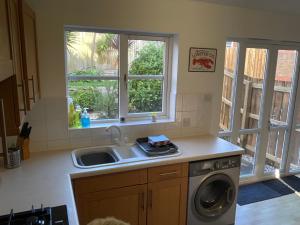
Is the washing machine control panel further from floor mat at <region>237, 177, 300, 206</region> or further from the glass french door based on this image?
floor mat at <region>237, 177, 300, 206</region>

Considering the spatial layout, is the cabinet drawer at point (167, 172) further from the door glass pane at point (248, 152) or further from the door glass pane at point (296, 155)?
the door glass pane at point (296, 155)

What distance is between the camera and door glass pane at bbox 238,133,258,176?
3.25 meters

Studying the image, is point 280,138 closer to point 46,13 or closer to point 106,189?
point 106,189

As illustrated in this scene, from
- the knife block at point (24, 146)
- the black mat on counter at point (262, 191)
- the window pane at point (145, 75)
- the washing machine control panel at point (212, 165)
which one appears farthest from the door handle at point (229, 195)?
the knife block at point (24, 146)

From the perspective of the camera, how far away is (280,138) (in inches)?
137

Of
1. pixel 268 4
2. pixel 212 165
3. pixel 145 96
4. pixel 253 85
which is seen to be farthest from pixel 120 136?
pixel 268 4

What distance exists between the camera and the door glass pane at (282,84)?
3.20 m

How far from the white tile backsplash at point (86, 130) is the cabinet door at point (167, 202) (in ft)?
2.06

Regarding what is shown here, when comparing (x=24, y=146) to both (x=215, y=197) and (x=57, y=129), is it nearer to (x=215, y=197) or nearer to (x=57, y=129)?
(x=57, y=129)

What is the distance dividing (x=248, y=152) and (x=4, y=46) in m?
3.16

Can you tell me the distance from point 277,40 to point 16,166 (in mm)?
3153

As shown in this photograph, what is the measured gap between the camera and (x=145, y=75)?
2.59 m

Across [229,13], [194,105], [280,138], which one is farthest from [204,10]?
[280,138]

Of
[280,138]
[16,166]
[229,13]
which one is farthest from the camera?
[280,138]
